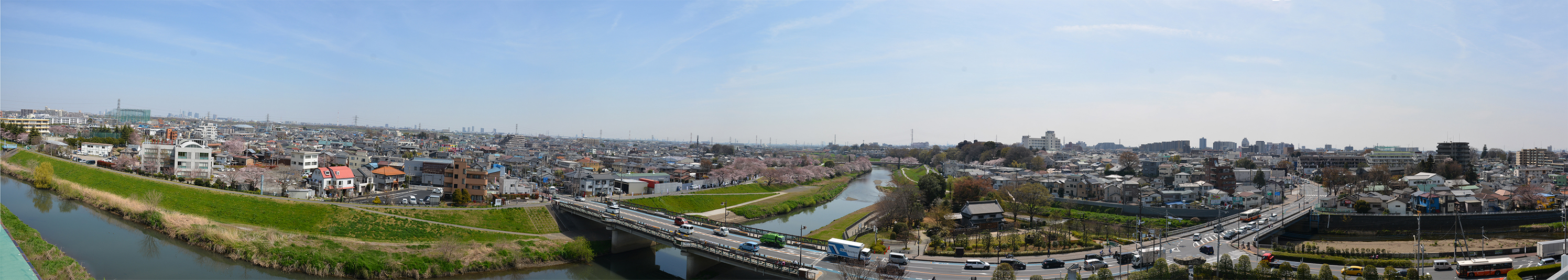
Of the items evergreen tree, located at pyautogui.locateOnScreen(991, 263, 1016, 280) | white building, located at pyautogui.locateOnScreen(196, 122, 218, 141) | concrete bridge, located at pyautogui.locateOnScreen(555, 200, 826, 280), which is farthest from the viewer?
white building, located at pyautogui.locateOnScreen(196, 122, 218, 141)

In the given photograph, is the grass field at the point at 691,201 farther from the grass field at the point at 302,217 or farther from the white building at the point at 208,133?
the white building at the point at 208,133

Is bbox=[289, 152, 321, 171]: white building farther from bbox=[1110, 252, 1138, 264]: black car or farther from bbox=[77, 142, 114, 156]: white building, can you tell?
bbox=[1110, 252, 1138, 264]: black car

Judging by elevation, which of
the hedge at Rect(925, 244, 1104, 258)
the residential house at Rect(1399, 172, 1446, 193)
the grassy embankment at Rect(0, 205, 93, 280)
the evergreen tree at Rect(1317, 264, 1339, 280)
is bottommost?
the grassy embankment at Rect(0, 205, 93, 280)

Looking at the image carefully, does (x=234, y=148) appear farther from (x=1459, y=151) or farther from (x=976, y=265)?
(x=1459, y=151)

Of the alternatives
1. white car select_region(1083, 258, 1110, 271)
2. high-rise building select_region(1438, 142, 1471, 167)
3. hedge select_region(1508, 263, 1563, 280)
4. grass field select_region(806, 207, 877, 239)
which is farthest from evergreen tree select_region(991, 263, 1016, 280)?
high-rise building select_region(1438, 142, 1471, 167)

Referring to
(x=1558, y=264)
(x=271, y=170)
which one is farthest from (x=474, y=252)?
(x=1558, y=264)
